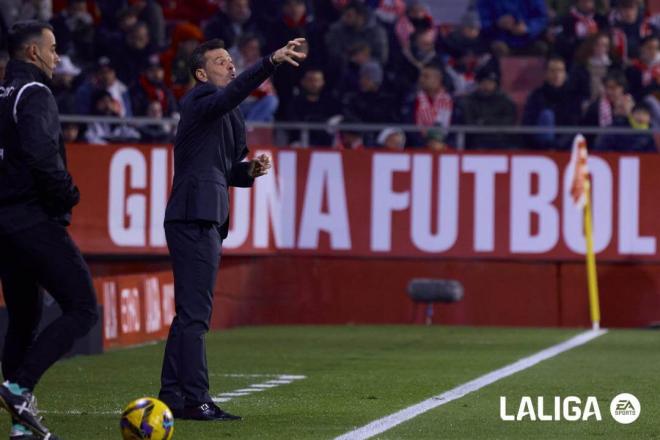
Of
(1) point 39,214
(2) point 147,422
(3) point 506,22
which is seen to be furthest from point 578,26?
(2) point 147,422

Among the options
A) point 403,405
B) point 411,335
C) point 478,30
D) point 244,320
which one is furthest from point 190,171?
point 478,30

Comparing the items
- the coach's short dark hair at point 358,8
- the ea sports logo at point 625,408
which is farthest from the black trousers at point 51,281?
the coach's short dark hair at point 358,8

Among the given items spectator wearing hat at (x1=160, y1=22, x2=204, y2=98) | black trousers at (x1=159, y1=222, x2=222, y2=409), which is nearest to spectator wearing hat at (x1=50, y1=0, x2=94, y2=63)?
spectator wearing hat at (x1=160, y1=22, x2=204, y2=98)

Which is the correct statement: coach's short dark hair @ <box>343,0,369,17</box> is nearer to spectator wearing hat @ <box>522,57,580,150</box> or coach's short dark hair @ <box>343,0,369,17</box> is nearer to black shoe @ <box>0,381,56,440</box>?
spectator wearing hat @ <box>522,57,580,150</box>

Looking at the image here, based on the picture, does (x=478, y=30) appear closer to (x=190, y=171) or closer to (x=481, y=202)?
(x=481, y=202)

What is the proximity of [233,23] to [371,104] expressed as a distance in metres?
3.03

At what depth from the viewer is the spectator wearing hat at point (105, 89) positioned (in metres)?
20.6

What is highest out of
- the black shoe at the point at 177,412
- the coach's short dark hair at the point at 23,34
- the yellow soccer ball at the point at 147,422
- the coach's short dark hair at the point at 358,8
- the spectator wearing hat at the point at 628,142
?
the coach's short dark hair at the point at 358,8

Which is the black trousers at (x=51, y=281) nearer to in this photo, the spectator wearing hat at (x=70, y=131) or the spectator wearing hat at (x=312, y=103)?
the spectator wearing hat at (x=70, y=131)

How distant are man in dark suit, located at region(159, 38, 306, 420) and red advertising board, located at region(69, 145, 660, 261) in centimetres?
967

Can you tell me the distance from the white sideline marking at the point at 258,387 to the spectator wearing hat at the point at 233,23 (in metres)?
11.0

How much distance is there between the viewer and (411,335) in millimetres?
17828

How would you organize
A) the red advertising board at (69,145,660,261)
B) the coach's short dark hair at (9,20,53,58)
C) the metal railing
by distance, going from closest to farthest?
the coach's short dark hair at (9,20,53,58), the metal railing, the red advertising board at (69,145,660,261)

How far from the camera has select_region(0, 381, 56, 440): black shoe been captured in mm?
8406
